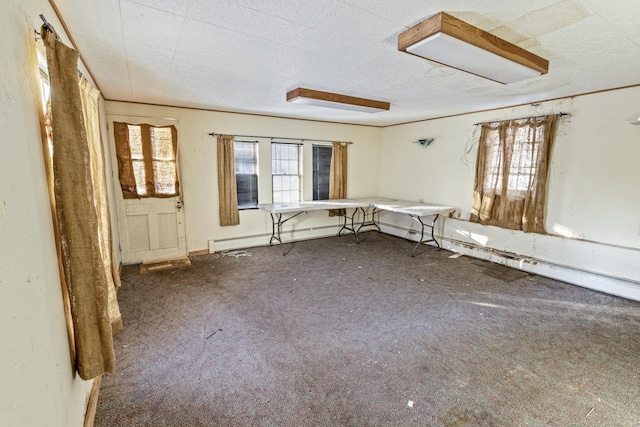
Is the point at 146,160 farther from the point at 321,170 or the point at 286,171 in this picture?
the point at 321,170

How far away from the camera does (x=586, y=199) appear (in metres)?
3.61

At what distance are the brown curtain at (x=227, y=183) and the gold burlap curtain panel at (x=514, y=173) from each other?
12.9 ft

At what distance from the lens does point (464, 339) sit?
253cm

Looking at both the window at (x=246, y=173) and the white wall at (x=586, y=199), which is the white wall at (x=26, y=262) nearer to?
the window at (x=246, y=173)

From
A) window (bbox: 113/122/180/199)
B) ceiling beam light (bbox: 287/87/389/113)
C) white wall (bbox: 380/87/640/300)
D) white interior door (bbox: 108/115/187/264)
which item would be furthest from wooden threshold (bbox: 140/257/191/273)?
white wall (bbox: 380/87/640/300)

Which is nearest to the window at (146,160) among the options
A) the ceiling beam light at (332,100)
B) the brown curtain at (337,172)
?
the ceiling beam light at (332,100)

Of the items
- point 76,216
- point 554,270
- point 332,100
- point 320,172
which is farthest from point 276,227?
point 554,270

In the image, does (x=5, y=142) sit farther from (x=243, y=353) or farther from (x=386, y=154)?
(x=386, y=154)

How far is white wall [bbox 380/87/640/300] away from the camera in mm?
3285

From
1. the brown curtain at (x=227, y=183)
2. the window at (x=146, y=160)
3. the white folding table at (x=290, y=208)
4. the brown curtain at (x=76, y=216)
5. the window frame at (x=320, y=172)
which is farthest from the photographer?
the window frame at (x=320, y=172)

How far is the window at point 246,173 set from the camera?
500 centimetres

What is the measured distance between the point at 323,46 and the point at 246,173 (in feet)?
10.7

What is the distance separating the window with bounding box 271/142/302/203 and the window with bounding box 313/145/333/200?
369mm

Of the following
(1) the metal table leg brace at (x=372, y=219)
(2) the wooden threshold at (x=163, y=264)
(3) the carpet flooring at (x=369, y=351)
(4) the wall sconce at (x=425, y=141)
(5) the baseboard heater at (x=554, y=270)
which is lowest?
(3) the carpet flooring at (x=369, y=351)
